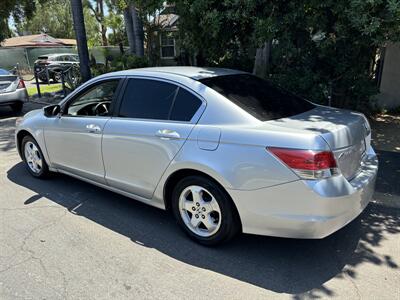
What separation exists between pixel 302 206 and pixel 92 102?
124 inches

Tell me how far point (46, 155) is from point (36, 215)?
1.01 meters

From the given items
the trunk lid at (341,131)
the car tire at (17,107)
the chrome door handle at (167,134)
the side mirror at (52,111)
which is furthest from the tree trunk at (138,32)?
the trunk lid at (341,131)

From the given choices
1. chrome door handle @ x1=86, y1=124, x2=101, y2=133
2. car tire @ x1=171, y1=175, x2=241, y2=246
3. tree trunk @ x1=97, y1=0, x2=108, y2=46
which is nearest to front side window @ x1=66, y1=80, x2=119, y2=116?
chrome door handle @ x1=86, y1=124, x2=101, y2=133

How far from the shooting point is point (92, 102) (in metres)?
4.83

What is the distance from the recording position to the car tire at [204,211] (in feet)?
10.4

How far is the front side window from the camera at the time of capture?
14.5 ft

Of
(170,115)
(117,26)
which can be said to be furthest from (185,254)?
(117,26)

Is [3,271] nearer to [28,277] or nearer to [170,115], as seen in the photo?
[28,277]

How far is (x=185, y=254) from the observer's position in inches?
132

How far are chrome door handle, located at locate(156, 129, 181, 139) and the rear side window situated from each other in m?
0.14

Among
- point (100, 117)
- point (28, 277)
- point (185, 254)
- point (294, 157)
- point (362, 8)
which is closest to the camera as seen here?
point (294, 157)

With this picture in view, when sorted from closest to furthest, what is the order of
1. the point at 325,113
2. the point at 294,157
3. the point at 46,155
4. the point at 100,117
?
the point at 294,157 < the point at 325,113 < the point at 100,117 < the point at 46,155

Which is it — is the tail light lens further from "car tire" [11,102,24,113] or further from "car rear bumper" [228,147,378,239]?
"car tire" [11,102,24,113]

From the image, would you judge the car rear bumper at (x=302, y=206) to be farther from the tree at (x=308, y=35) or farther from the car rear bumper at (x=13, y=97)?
the car rear bumper at (x=13, y=97)
